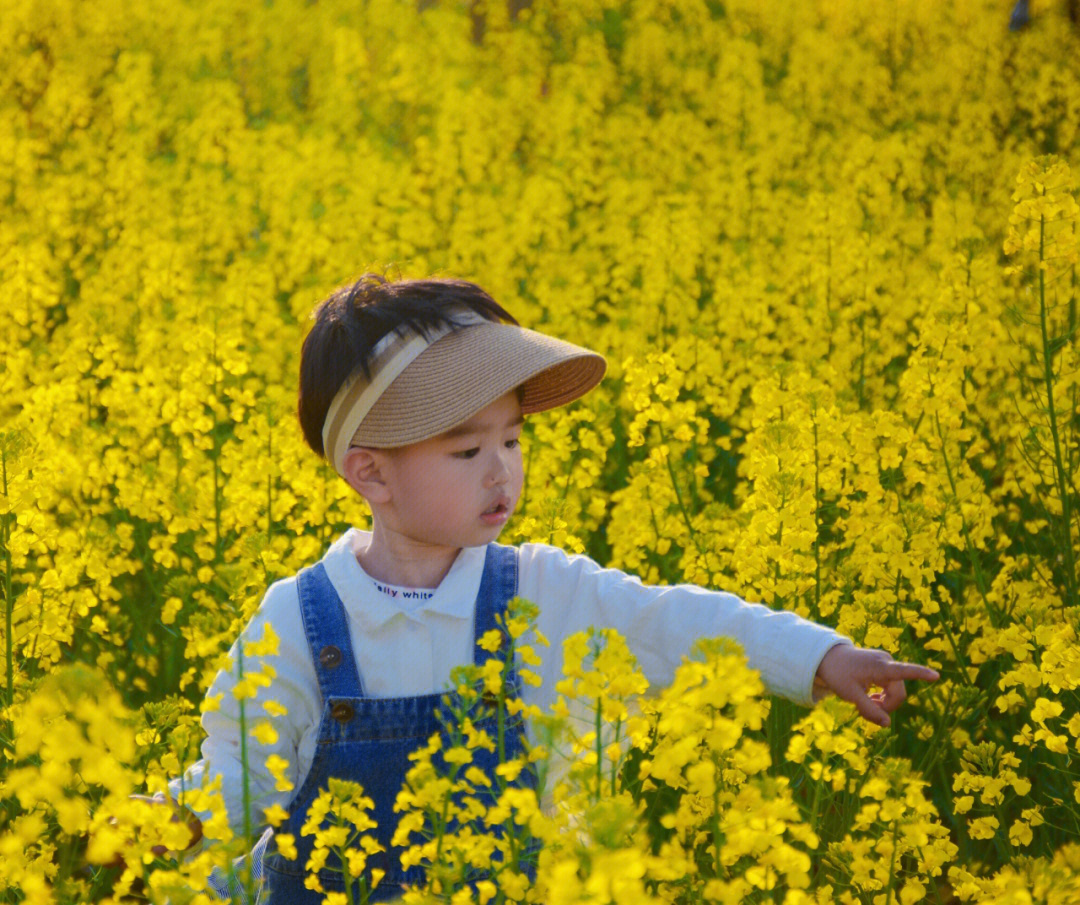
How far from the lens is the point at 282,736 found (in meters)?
2.16

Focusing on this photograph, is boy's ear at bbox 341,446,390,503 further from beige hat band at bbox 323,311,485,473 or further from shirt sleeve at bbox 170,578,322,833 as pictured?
shirt sleeve at bbox 170,578,322,833

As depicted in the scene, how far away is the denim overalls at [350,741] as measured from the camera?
215 centimetres

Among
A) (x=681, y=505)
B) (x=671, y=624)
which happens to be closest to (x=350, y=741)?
(x=671, y=624)

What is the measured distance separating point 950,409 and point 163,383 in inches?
87.7

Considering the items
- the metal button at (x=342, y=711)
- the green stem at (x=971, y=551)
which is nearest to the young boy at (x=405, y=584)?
the metal button at (x=342, y=711)

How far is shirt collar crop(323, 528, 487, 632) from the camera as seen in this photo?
7.20 ft

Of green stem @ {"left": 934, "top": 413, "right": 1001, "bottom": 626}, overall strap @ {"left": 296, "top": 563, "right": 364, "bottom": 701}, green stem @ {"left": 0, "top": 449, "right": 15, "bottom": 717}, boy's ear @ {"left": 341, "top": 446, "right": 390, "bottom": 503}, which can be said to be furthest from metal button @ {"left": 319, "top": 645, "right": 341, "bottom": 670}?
green stem @ {"left": 934, "top": 413, "right": 1001, "bottom": 626}

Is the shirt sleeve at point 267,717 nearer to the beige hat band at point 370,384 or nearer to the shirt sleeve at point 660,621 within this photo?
the beige hat band at point 370,384

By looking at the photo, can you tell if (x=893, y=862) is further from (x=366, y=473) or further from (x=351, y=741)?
(x=366, y=473)

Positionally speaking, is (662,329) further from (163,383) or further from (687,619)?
(687,619)

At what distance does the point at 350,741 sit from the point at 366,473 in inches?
16.7

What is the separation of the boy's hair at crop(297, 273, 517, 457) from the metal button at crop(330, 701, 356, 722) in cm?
44

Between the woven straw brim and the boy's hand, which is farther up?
the woven straw brim

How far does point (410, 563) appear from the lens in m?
2.26
